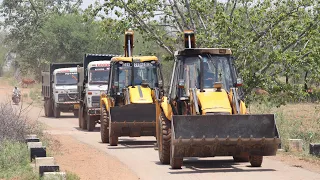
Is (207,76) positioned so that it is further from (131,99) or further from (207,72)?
(131,99)

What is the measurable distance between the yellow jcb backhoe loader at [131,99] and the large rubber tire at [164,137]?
15.6 ft

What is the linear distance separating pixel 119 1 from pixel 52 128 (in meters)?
5.94

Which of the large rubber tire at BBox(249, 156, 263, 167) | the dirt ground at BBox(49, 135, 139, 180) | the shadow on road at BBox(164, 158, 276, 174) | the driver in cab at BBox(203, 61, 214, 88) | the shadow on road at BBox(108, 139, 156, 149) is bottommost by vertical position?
the shadow on road at BBox(108, 139, 156, 149)

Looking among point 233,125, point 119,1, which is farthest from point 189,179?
point 119,1

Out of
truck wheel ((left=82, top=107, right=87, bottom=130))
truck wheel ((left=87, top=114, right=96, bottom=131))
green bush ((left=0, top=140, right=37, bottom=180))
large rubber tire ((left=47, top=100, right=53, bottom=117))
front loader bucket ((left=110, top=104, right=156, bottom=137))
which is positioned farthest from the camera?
large rubber tire ((left=47, top=100, right=53, bottom=117))

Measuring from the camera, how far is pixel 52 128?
91.3 ft

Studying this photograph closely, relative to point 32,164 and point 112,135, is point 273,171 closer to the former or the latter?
point 32,164

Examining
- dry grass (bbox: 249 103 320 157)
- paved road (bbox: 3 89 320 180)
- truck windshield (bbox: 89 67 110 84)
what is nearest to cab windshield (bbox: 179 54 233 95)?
paved road (bbox: 3 89 320 180)

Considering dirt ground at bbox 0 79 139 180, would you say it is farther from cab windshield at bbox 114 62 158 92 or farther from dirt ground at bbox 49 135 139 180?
cab windshield at bbox 114 62 158 92

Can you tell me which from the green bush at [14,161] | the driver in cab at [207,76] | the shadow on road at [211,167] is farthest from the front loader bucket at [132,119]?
the driver in cab at [207,76]

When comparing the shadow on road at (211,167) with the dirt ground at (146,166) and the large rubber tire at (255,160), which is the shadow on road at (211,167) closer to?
the dirt ground at (146,166)

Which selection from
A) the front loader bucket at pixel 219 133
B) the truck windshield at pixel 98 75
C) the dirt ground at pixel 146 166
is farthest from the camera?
the truck windshield at pixel 98 75

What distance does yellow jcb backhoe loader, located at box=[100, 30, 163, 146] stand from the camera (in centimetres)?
1962

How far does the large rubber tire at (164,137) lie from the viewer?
47.4 ft
